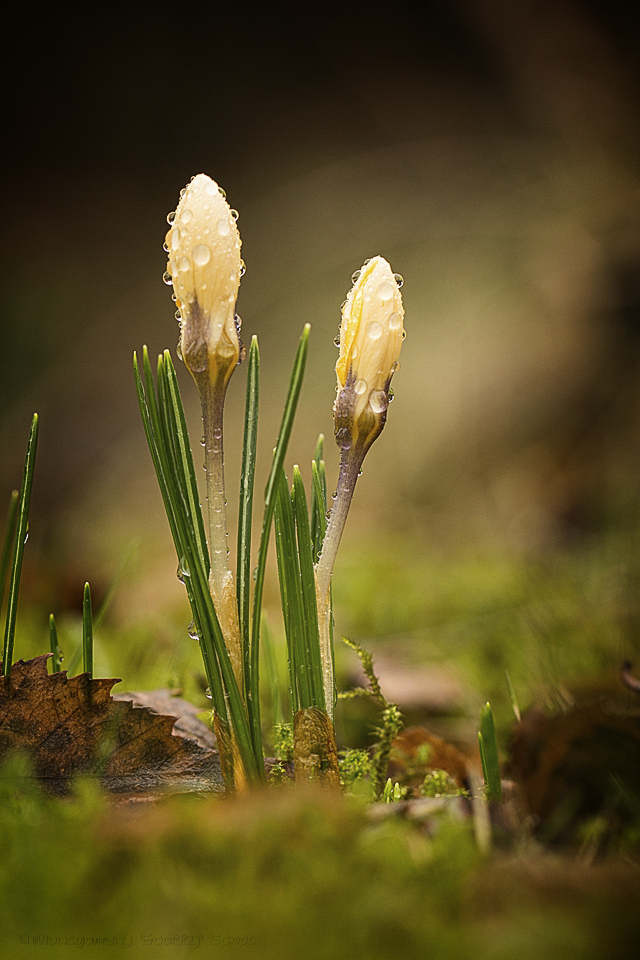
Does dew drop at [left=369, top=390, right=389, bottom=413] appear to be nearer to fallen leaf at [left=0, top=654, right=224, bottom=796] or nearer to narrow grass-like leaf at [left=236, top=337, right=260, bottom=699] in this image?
narrow grass-like leaf at [left=236, top=337, right=260, bottom=699]

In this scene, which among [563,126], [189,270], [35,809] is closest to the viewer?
[35,809]

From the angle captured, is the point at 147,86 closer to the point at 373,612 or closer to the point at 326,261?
the point at 326,261

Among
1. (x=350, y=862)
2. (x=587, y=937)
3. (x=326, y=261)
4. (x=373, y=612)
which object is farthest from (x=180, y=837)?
(x=326, y=261)

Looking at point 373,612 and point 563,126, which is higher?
point 563,126

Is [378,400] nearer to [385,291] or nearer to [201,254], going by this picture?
[385,291]

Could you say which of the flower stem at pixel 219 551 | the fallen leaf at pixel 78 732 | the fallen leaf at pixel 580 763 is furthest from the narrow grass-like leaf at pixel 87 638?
the fallen leaf at pixel 580 763

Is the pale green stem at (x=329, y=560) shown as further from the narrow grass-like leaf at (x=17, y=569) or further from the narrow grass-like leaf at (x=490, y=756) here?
the narrow grass-like leaf at (x=17, y=569)
